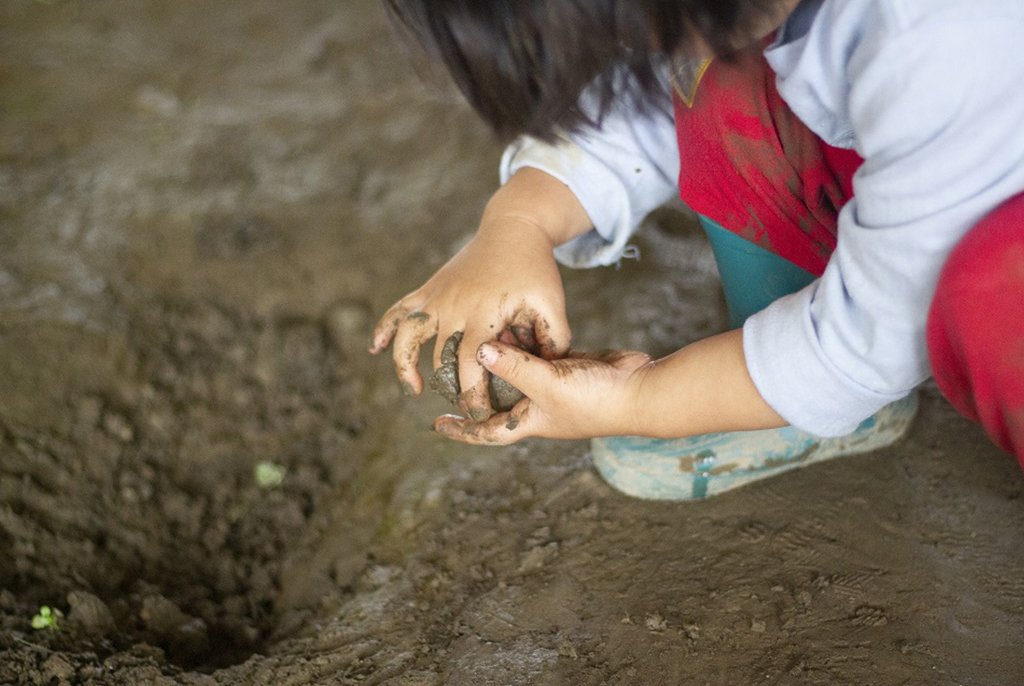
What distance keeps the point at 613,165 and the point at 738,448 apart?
0.42 m

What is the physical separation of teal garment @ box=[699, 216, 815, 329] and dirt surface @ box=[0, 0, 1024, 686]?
207 millimetres

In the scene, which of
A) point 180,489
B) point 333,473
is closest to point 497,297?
point 333,473

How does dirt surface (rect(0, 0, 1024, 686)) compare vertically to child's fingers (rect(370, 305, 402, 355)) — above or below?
below

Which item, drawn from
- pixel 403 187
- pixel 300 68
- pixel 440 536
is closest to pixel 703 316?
pixel 440 536

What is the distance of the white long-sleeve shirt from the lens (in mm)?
758


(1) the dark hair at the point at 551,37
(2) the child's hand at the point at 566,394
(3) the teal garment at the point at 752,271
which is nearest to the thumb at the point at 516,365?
(2) the child's hand at the point at 566,394

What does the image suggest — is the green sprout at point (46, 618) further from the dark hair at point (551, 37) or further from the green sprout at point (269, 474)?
the dark hair at point (551, 37)

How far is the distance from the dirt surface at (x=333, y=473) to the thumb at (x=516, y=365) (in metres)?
0.31

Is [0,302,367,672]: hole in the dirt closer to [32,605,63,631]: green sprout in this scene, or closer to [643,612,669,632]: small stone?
[32,605,63,631]: green sprout

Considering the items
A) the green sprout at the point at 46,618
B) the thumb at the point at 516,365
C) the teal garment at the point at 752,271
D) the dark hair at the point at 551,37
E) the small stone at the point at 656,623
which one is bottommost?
the small stone at the point at 656,623

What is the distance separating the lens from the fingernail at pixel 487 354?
1.03 m

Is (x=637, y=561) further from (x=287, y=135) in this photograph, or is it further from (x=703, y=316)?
(x=287, y=135)

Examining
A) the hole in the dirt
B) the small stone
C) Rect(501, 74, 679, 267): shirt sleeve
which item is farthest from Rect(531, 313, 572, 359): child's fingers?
the hole in the dirt

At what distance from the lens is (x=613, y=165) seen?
125 cm
